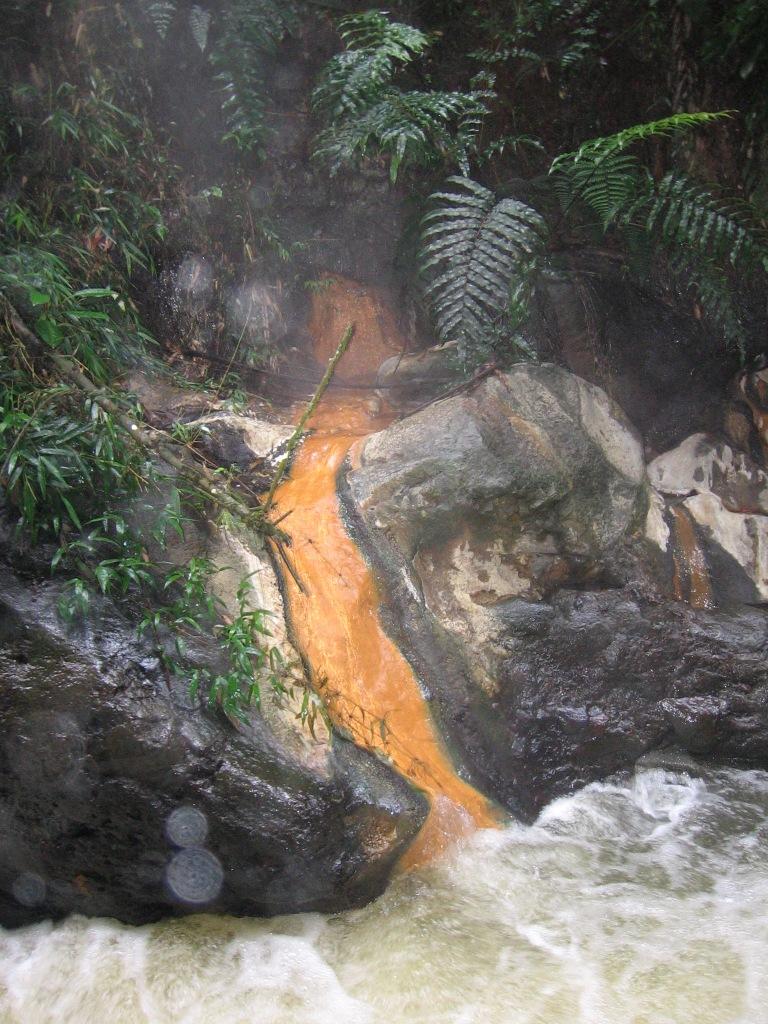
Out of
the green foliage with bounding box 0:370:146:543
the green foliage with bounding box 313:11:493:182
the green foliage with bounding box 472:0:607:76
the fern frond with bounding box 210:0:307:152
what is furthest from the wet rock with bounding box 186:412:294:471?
the green foliage with bounding box 472:0:607:76

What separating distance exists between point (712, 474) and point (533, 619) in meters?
1.72

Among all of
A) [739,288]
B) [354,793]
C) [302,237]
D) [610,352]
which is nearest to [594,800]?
[354,793]

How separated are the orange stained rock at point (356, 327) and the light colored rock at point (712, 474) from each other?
1.91 m

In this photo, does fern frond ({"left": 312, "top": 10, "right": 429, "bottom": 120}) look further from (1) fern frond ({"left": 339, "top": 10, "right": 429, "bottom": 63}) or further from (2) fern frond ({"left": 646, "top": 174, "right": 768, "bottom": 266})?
(2) fern frond ({"left": 646, "top": 174, "right": 768, "bottom": 266})

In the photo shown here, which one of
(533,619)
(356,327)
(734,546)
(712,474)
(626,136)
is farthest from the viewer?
(356,327)

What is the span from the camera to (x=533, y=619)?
3.44 meters

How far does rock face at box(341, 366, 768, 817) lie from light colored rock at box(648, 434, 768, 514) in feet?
2.75

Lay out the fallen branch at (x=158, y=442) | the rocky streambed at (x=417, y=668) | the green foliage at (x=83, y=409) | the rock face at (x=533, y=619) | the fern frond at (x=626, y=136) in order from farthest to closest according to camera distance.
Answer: the rock face at (x=533, y=619) → the fern frond at (x=626, y=136) → the fallen branch at (x=158, y=442) → the green foliage at (x=83, y=409) → the rocky streambed at (x=417, y=668)

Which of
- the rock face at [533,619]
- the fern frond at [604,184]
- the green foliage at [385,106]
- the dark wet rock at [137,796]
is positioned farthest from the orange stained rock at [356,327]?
the dark wet rock at [137,796]

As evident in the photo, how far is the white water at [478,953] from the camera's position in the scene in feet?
7.88

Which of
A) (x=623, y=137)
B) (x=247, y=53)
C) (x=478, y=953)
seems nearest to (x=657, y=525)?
(x=623, y=137)

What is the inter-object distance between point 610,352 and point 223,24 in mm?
2963

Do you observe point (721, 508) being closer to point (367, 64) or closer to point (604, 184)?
point (604, 184)

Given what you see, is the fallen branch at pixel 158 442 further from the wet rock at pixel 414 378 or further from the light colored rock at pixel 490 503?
the wet rock at pixel 414 378
